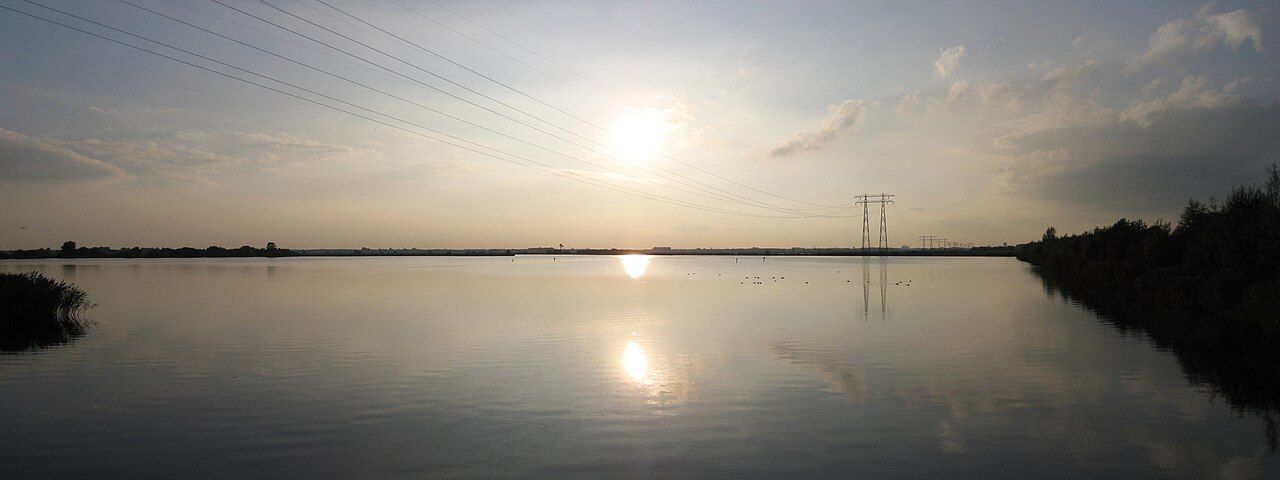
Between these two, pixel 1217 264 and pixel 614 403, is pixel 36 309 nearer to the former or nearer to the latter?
pixel 614 403

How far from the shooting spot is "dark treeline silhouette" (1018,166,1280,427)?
18141mm

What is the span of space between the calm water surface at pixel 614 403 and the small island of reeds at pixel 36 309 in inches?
55.2

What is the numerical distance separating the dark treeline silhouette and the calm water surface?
51.9 inches

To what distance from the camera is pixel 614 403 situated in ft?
47.2

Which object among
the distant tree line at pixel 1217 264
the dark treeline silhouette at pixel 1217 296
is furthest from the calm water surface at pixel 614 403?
the distant tree line at pixel 1217 264

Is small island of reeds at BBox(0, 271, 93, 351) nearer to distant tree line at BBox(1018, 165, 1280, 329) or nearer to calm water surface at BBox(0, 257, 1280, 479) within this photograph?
calm water surface at BBox(0, 257, 1280, 479)

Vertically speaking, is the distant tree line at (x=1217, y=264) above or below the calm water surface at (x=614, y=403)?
above

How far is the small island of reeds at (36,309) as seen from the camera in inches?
1038

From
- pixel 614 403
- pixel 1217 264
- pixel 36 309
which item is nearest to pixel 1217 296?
pixel 1217 264

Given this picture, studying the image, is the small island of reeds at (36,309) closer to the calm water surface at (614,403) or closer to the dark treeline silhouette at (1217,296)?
the calm water surface at (614,403)

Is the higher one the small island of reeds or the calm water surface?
the small island of reeds

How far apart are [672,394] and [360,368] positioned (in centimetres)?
845

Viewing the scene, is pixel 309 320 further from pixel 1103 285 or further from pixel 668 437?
pixel 1103 285

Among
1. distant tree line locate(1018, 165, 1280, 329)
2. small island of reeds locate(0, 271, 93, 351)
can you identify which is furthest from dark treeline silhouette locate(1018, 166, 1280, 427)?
small island of reeds locate(0, 271, 93, 351)
